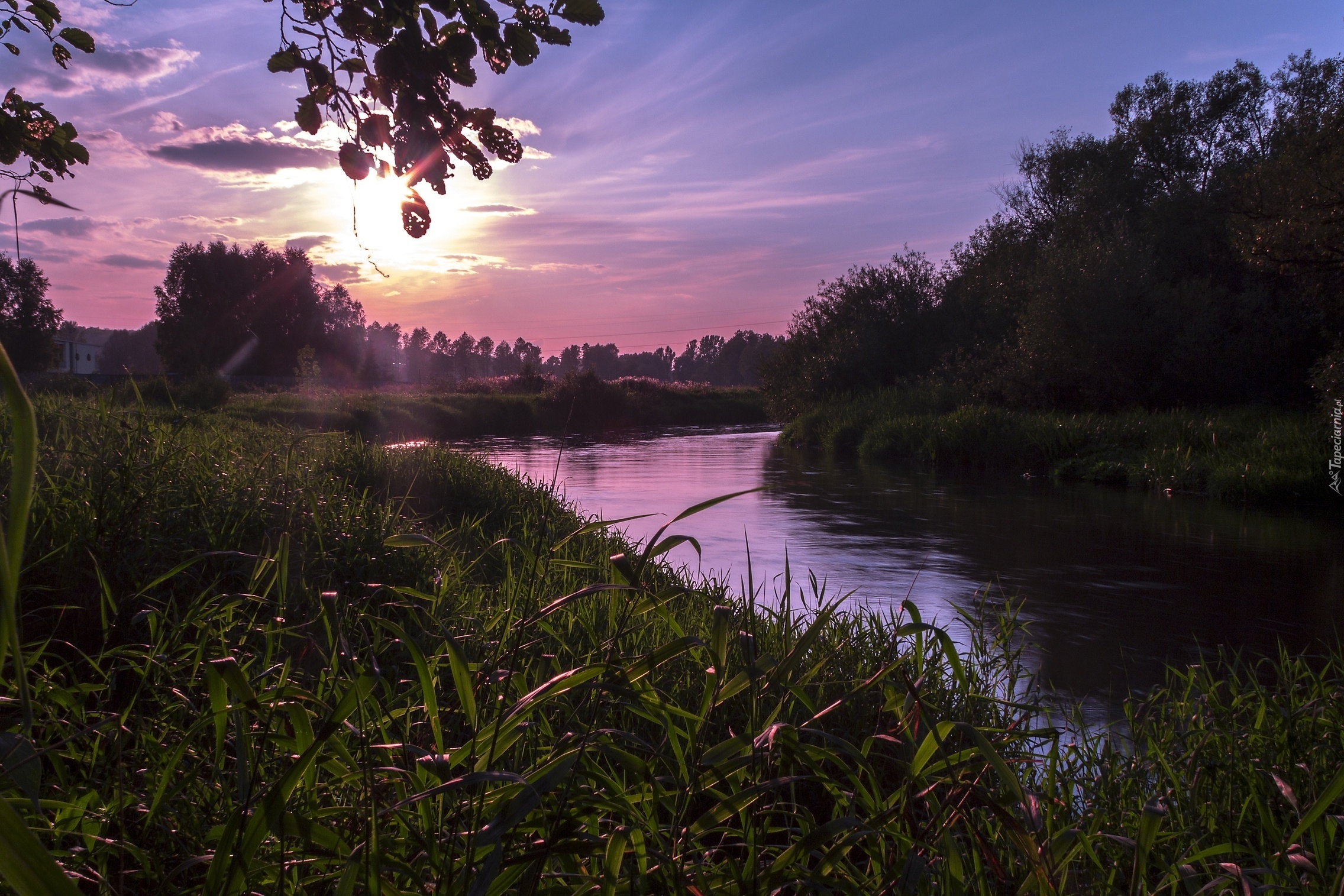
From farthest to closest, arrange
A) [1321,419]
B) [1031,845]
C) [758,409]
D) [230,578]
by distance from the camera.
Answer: [758,409]
[1321,419]
[230,578]
[1031,845]

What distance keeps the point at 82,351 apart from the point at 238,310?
6561 centimetres

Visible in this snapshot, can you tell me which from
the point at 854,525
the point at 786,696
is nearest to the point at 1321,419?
the point at 854,525

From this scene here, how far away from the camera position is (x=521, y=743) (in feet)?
7.21

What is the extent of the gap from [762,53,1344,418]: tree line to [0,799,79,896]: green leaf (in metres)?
16.4

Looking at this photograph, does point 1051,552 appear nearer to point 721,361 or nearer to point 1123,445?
point 1123,445

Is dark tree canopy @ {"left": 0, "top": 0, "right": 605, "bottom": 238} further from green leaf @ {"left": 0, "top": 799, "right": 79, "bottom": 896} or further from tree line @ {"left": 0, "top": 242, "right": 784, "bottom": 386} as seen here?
tree line @ {"left": 0, "top": 242, "right": 784, "bottom": 386}

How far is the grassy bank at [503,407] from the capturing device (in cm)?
2436

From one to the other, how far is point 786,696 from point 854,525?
953 cm

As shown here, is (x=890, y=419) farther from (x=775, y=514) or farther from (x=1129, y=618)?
(x=1129, y=618)

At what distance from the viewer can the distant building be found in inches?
2359

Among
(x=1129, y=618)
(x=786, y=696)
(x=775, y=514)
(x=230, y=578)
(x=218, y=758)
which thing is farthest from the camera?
(x=775, y=514)

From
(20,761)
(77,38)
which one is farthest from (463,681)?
(77,38)

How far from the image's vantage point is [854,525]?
1108 centimetres

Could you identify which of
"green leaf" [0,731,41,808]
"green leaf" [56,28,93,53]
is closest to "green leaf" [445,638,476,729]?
"green leaf" [0,731,41,808]
